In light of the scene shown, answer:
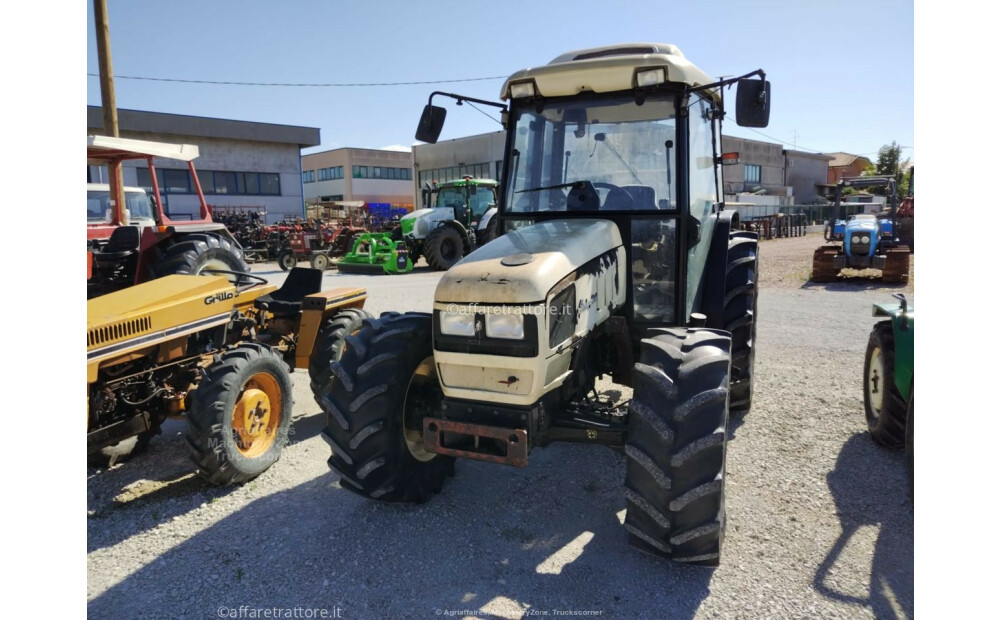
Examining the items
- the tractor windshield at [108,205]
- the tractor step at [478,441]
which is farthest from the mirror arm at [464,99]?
the tractor windshield at [108,205]

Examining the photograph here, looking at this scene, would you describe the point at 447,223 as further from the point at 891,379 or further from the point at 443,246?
the point at 891,379

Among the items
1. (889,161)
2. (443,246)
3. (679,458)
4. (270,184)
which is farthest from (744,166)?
(679,458)

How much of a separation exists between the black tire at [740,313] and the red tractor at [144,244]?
4.75 meters

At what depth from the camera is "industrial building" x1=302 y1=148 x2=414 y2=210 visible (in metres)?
43.9

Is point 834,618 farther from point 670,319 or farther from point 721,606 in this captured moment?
point 670,319

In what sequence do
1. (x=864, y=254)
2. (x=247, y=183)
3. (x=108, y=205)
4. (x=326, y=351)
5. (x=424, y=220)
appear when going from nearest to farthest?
(x=326, y=351) → (x=108, y=205) → (x=864, y=254) → (x=424, y=220) → (x=247, y=183)

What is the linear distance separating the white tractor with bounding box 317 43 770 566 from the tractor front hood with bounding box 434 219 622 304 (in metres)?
0.01

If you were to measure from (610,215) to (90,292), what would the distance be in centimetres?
651

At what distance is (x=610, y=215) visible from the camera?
3592 mm

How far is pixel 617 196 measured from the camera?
3.64 metres

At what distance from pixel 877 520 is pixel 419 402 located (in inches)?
99.2

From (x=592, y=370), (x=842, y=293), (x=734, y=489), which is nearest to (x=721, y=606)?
(x=734, y=489)

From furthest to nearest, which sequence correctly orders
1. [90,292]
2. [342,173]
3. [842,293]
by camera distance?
[342,173] < [842,293] < [90,292]

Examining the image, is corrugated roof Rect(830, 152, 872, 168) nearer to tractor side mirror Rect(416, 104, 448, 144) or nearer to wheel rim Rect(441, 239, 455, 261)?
wheel rim Rect(441, 239, 455, 261)
